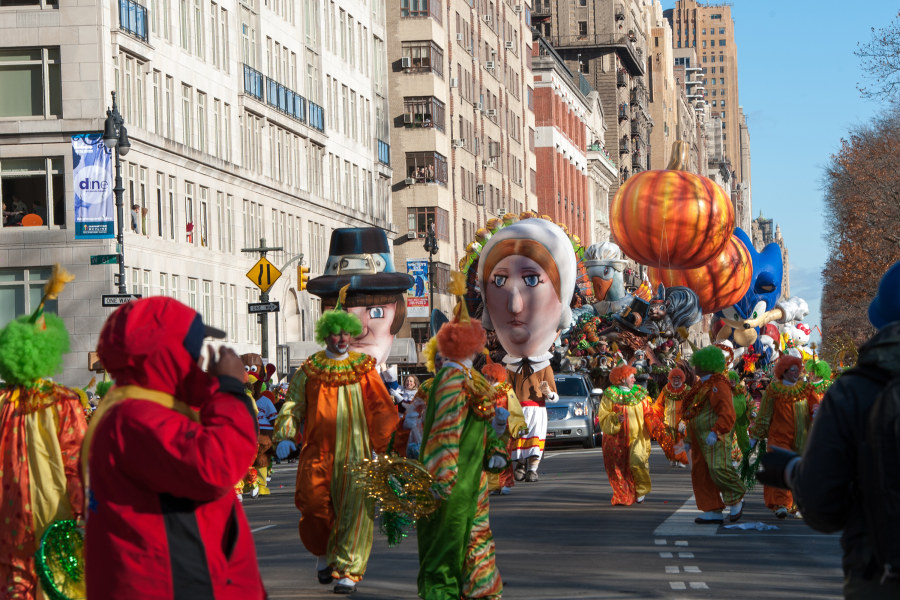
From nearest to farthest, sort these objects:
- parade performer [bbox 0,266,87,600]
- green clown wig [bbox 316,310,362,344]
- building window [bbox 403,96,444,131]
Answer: parade performer [bbox 0,266,87,600] → green clown wig [bbox 316,310,362,344] → building window [bbox 403,96,444,131]

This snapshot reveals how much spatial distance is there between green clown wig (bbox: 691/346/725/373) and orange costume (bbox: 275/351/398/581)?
16.5 ft

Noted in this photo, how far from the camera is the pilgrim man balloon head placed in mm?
22547

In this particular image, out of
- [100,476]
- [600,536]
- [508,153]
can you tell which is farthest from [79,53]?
[508,153]

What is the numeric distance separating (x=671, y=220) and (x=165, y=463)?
23.0 metres

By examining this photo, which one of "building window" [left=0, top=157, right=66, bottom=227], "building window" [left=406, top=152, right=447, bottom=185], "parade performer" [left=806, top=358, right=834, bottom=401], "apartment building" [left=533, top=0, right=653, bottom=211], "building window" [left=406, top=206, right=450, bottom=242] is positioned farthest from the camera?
"apartment building" [left=533, top=0, right=653, bottom=211]

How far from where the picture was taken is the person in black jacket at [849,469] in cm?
503

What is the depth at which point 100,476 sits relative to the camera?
5.32 meters

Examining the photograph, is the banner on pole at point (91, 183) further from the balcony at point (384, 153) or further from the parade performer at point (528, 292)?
the balcony at point (384, 153)

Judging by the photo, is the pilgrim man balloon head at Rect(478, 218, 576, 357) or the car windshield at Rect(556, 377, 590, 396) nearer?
the pilgrim man balloon head at Rect(478, 218, 576, 357)

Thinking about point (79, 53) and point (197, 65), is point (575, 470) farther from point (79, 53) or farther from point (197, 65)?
point (197, 65)

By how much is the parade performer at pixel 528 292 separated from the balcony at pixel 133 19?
17581mm

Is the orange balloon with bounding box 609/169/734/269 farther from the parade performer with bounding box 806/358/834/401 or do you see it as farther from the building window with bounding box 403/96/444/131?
the building window with bounding box 403/96/444/131

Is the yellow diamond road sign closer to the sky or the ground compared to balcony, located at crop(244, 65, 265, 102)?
closer to the ground

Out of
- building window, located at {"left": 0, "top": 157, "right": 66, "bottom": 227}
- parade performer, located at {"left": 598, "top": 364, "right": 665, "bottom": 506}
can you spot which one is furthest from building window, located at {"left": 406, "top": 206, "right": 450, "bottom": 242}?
parade performer, located at {"left": 598, "top": 364, "right": 665, "bottom": 506}
